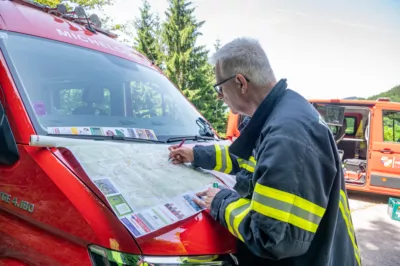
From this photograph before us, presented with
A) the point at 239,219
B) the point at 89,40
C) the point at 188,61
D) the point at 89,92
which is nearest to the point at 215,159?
the point at 239,219

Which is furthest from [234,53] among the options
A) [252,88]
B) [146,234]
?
[146,234]

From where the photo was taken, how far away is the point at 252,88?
132cm

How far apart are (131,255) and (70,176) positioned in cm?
41

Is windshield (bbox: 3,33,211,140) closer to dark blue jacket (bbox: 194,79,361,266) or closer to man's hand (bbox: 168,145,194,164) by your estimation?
man's hand (bbox: 168,145,194,164)

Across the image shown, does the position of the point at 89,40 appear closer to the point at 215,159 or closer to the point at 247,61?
the point at 215,159

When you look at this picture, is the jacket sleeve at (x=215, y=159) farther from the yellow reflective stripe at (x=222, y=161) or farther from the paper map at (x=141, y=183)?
the paper map at (x=141, y=183)

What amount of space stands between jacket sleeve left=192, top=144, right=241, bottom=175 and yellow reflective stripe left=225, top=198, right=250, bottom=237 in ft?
1.94

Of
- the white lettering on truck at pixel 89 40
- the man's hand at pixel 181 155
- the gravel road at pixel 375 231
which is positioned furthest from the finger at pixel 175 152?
the gravel road at pixel 375 231

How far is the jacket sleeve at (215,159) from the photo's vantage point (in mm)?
1827

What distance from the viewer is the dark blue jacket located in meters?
1.01

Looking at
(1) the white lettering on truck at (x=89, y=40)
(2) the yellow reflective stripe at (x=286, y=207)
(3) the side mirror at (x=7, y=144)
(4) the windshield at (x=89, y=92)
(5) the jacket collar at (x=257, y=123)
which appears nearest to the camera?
(2) the yellow reflective stripe at (x=286, y=207)

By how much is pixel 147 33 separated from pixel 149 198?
66.3 feet

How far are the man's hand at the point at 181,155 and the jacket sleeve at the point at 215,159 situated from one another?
31mm

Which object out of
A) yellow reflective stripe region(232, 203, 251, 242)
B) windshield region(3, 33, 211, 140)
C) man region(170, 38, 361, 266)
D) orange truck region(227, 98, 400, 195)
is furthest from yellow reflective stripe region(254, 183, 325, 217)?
orange truck region(227, 98, 400, 195)
